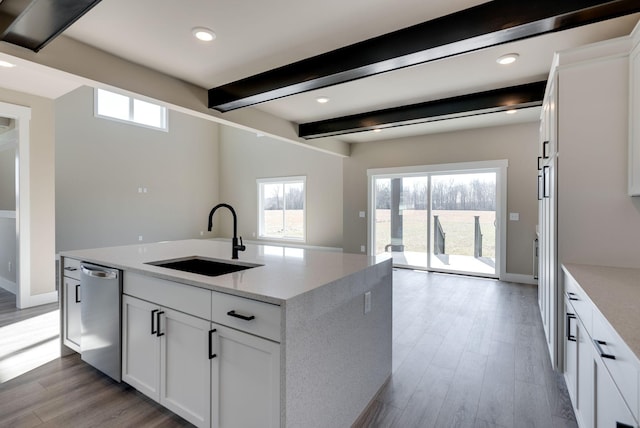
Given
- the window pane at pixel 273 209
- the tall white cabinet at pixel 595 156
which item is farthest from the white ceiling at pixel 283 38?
the window pane at pixel 273 209

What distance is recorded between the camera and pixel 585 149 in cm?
208

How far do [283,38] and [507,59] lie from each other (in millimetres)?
2053

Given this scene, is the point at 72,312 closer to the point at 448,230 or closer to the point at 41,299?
the point at 41,299

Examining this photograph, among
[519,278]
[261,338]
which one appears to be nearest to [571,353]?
[261,338]

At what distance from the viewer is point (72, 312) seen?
2.51 m

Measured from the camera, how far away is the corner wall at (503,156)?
5.21 meters

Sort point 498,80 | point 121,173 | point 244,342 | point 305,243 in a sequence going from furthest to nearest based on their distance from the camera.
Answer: point 305,243, point 121,173, point 498,80, point 244,342

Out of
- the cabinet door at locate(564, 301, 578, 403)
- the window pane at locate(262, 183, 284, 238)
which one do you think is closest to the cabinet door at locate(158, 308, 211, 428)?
the cabinet door at locate(564, 301, 578, 403)

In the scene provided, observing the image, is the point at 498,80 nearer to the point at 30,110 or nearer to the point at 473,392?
the point at 473,392

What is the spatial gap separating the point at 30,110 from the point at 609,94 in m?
5.56

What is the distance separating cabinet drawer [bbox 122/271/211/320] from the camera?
1609 mm

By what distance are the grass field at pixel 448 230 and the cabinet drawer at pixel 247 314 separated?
5287 mm

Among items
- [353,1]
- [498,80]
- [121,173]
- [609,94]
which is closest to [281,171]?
[121,173]

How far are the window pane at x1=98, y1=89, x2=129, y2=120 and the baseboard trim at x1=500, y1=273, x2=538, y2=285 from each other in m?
8.59
